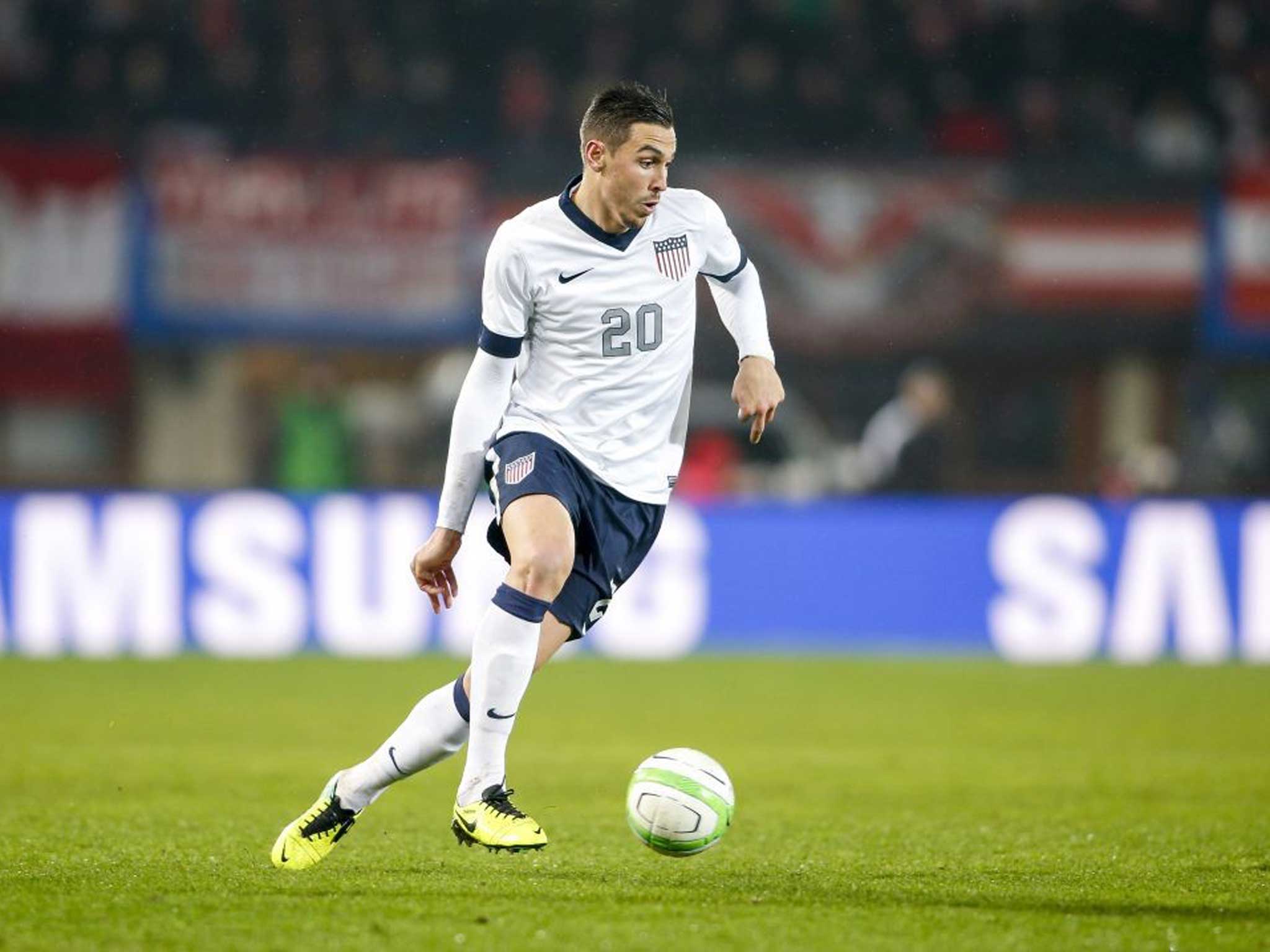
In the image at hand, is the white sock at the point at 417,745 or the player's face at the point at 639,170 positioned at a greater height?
the player's face at the point at 639,170

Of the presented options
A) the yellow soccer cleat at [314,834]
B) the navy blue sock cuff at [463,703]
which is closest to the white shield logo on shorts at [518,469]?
the navy blue sock cuff at [463,703]

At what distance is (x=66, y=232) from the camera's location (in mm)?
16984

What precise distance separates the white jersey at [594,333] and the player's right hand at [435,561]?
0.35 metres

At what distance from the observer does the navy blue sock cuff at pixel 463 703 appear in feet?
16.6

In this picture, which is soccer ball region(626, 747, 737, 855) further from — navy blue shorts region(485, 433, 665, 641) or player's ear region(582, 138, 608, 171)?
player's ear region(582, 138, 608, 171)

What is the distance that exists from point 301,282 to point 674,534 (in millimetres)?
5581

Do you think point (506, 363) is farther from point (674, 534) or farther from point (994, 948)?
point (674, 534)

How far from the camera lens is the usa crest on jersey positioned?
5.38 meters

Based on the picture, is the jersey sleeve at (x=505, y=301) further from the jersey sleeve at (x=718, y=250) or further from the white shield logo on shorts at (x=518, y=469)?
the jersey sleeve at (x=718, y=250)

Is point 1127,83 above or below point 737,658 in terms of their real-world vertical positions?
above

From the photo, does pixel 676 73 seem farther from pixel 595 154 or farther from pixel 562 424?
pixel 562 424

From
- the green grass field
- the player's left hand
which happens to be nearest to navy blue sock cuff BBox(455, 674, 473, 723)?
the green grass field

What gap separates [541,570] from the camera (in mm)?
4965

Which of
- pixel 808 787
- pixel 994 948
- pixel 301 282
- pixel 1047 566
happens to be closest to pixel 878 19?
pixel 301 282
